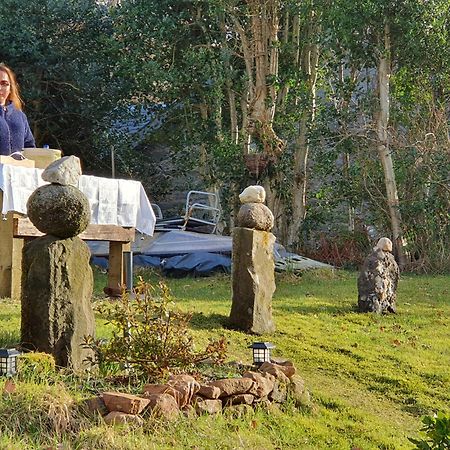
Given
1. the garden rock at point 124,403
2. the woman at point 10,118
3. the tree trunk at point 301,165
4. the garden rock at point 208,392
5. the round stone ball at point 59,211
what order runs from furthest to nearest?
the tree trunk at point 301,165
the woman at point 10,118
the round stone ball at point 59,211
the garden rock at point 208,392
the garden rock at point 124,403

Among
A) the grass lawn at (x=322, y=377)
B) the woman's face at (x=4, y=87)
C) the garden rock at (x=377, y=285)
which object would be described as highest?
the woman's face at (x=4, y=87)

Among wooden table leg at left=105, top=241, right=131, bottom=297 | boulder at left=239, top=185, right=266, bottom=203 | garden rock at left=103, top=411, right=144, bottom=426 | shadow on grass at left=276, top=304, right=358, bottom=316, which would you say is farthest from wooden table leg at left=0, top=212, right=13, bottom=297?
garden rock at left=103, top=411, right=144, bottom=426

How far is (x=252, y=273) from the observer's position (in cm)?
764

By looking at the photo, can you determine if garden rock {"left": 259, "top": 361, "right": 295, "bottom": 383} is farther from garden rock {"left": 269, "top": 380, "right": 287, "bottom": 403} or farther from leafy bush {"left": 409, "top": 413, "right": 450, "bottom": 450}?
leafy bush {"left": 409, "top": 413, "right": 450, "bottom": 450}

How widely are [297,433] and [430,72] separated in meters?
12.1

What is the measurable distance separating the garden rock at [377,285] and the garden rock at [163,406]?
5208 mm

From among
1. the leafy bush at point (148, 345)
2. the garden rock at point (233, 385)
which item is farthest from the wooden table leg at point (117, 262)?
the garden rock at point (233, 385)

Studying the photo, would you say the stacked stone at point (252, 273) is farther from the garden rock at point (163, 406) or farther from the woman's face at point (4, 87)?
the garden rock at point (163, 406)

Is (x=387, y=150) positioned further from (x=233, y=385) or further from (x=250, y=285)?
(x=233, y=385)

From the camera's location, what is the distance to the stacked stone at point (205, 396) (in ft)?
14.3

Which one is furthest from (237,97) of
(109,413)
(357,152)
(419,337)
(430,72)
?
(109,413)

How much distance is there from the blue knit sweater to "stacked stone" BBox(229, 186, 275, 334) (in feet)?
7.76

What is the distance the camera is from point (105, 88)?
1714 centimetres

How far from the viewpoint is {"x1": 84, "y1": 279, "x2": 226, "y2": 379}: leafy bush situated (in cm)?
518
